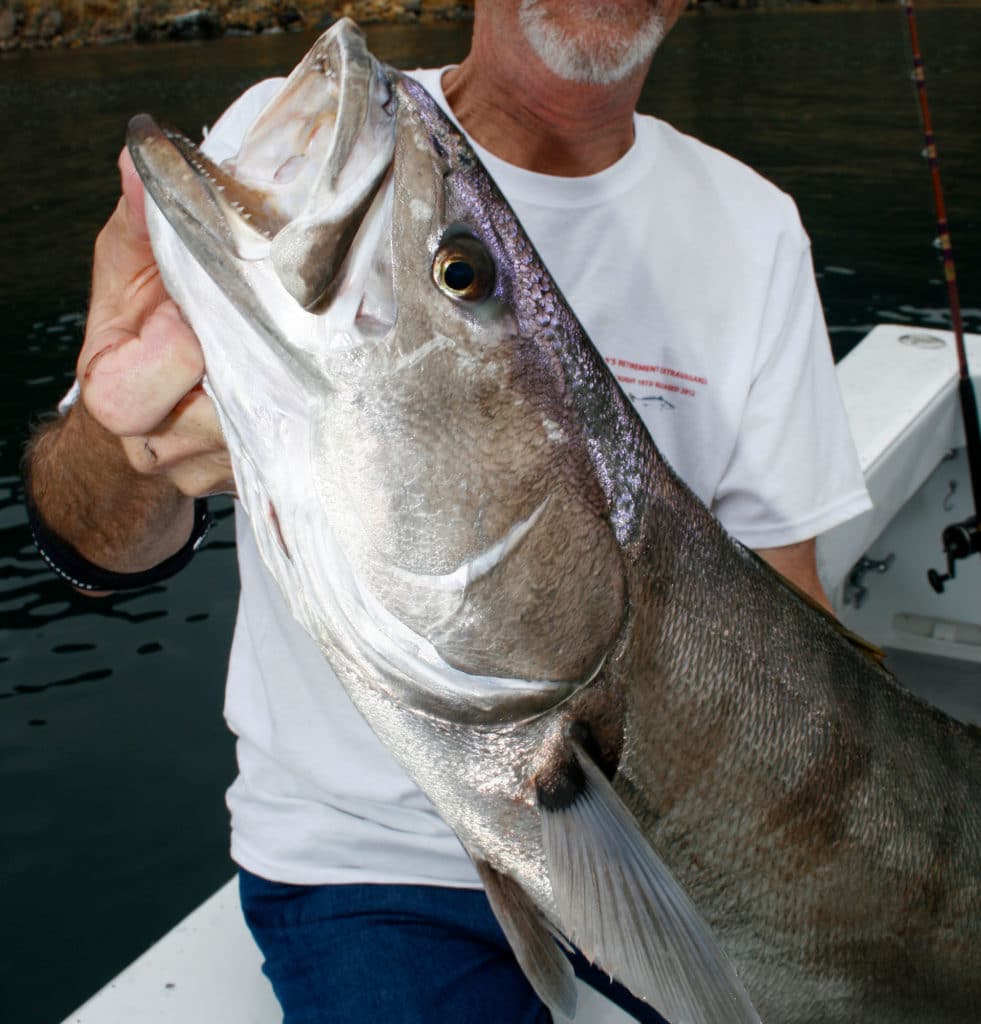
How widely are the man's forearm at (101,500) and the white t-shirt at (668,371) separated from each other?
215 millimetres

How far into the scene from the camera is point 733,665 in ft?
5.46

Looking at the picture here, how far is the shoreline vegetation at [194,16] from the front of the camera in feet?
163

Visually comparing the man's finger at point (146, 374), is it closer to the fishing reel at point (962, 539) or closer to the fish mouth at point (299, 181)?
the fish mouth at point (299, 181)

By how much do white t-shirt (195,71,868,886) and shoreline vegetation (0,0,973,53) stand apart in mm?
51033

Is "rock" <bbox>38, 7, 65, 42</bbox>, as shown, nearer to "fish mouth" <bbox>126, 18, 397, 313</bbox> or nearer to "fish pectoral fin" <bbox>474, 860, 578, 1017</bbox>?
"fish mouth" <bbox>126, 18, 397, 313</bbox>

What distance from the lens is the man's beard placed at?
7.71 ft

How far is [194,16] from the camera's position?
4953 centimetres

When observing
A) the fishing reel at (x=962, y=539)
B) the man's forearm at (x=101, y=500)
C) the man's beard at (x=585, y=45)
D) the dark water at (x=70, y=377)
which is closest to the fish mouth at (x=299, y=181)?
the man's forearm at (x=101, y=500)

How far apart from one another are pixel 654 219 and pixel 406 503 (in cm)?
143

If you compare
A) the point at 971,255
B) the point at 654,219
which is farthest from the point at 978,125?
the point at 654,219

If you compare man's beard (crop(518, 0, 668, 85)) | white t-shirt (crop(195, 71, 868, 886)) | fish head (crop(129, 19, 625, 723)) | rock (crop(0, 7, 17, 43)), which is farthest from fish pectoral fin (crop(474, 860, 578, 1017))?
rock (crop(0, 7, 17, 43))

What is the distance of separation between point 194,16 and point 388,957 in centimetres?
5439

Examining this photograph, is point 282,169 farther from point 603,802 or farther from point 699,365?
point 699,365

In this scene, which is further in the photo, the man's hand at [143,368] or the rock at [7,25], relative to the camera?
the rock at [7,25]
